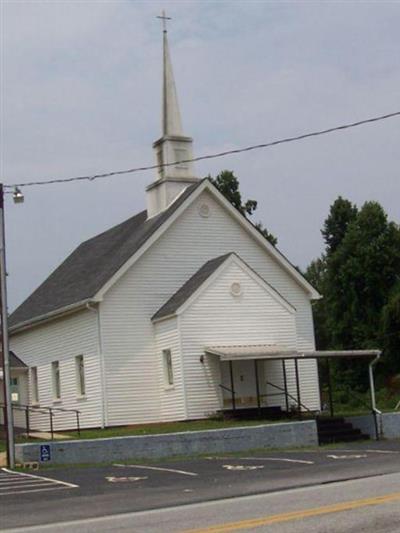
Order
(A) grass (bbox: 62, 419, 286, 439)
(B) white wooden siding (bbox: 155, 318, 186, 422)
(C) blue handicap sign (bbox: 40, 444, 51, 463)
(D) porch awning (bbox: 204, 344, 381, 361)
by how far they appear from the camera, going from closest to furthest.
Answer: (C) blue handicap sign (bbox: 40, 444, 51, 463), (A) grass (bbox: 62, 419, 286, 439), (D) porch awning (bbox: 204, 344, 381, 361), (B) white wooden siding (bbox: 155, 318, 186, 422)

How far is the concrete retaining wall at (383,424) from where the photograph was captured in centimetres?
3053

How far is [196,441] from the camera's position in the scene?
82.3 ft

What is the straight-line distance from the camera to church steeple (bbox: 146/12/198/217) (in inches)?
1347

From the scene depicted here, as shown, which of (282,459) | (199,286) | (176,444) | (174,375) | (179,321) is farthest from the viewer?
(199,286)

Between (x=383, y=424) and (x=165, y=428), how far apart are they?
7.39m

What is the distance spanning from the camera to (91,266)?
3606 centimetres

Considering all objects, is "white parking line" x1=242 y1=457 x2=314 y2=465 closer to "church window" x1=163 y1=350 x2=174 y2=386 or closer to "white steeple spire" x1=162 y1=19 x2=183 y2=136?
"church window" x1=163 y1=350 x2=174 y2=386

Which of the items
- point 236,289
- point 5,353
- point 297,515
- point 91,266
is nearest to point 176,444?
point 5,353

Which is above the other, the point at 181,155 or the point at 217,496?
the point at 181,155

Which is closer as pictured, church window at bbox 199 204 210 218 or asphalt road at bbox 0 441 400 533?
asphalt road at bbox 0 441 400 533

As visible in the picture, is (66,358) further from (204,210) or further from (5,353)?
(5,353)

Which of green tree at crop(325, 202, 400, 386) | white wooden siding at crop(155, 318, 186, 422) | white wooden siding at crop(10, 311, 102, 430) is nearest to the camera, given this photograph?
white wooden siding at crop(155, 318, 186, 422)

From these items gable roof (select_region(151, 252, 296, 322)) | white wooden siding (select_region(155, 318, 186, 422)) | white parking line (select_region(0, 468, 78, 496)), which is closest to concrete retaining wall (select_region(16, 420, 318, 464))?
white parking line (select_region(0, 468, 78, 496))

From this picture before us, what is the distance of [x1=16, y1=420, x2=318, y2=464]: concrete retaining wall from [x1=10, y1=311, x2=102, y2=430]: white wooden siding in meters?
6.75
